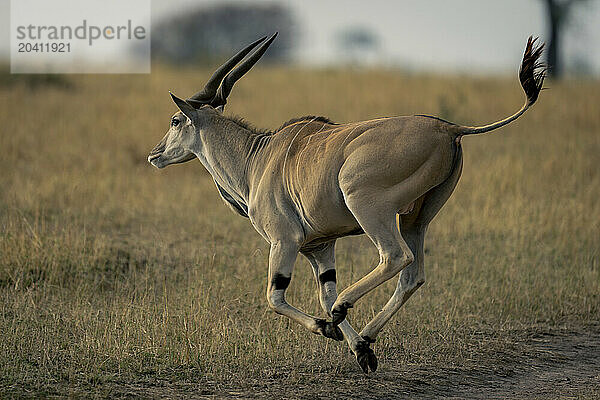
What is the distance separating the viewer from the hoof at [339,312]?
5.58 m

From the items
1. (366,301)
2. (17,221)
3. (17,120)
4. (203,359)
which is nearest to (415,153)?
(203,359)

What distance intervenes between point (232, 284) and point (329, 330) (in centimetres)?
249

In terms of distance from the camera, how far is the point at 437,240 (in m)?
10.5

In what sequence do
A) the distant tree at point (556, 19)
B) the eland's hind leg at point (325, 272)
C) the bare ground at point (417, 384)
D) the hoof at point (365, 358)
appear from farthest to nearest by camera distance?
the distant tree at point (556, 19) → the eland's hind leg at point (325, 272) → the hoof at point (365, 358) → the bare ground at point (417, 384)

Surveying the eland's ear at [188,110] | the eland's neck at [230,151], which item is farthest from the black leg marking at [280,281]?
the eland's ear at [188,110]

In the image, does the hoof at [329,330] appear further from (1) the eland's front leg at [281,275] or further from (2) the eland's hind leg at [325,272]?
(2) the eland's hind leg at [325,272]

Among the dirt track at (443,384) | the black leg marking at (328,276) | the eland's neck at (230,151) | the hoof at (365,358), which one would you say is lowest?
the dirt track at (443,384)

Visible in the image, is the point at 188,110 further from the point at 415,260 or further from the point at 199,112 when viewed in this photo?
the point at 415,260

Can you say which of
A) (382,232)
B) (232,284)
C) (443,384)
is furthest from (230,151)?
(443,384)

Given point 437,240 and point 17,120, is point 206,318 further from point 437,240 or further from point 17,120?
point 17,120

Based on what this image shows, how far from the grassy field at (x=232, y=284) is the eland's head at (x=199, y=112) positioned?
126cm

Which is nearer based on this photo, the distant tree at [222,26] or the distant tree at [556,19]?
the distant tree at [556,19]

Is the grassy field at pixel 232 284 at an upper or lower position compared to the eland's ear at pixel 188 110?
lower

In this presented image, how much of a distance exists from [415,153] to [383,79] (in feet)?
56.3
